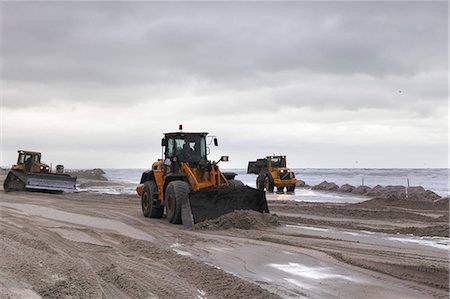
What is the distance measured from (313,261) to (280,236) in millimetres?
2411

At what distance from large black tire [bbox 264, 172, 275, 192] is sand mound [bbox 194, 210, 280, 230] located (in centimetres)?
1783

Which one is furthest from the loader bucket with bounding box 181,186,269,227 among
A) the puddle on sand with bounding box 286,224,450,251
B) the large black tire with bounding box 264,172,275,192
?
the large black tire with bounding box 264,172,275,192

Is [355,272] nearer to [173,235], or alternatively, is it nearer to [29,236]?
[173,235]

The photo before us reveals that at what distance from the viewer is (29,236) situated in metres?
8.98

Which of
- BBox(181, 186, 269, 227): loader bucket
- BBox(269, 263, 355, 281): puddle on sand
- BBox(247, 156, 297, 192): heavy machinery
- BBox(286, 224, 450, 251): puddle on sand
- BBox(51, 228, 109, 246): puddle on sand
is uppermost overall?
BBox(247, 156, 297, 192): heavy machinery

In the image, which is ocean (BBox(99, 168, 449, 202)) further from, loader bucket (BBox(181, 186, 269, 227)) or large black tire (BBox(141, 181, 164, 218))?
loader bucket (BBox(181, 186, 269, 227))

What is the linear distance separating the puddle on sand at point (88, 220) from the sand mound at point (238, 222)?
1538 mm

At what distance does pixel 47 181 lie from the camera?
24031mm

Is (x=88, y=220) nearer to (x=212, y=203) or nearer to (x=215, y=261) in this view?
(x=212, y=203)

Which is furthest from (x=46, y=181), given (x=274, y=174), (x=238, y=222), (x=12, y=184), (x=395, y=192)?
(x=395, y=192)

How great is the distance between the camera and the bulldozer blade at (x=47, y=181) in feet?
77.7

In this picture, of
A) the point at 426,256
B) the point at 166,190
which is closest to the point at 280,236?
the point at 426,256

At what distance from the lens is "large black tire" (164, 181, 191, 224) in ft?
38.8

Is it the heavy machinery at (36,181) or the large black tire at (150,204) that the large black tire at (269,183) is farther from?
the large black tire at (150,204)
